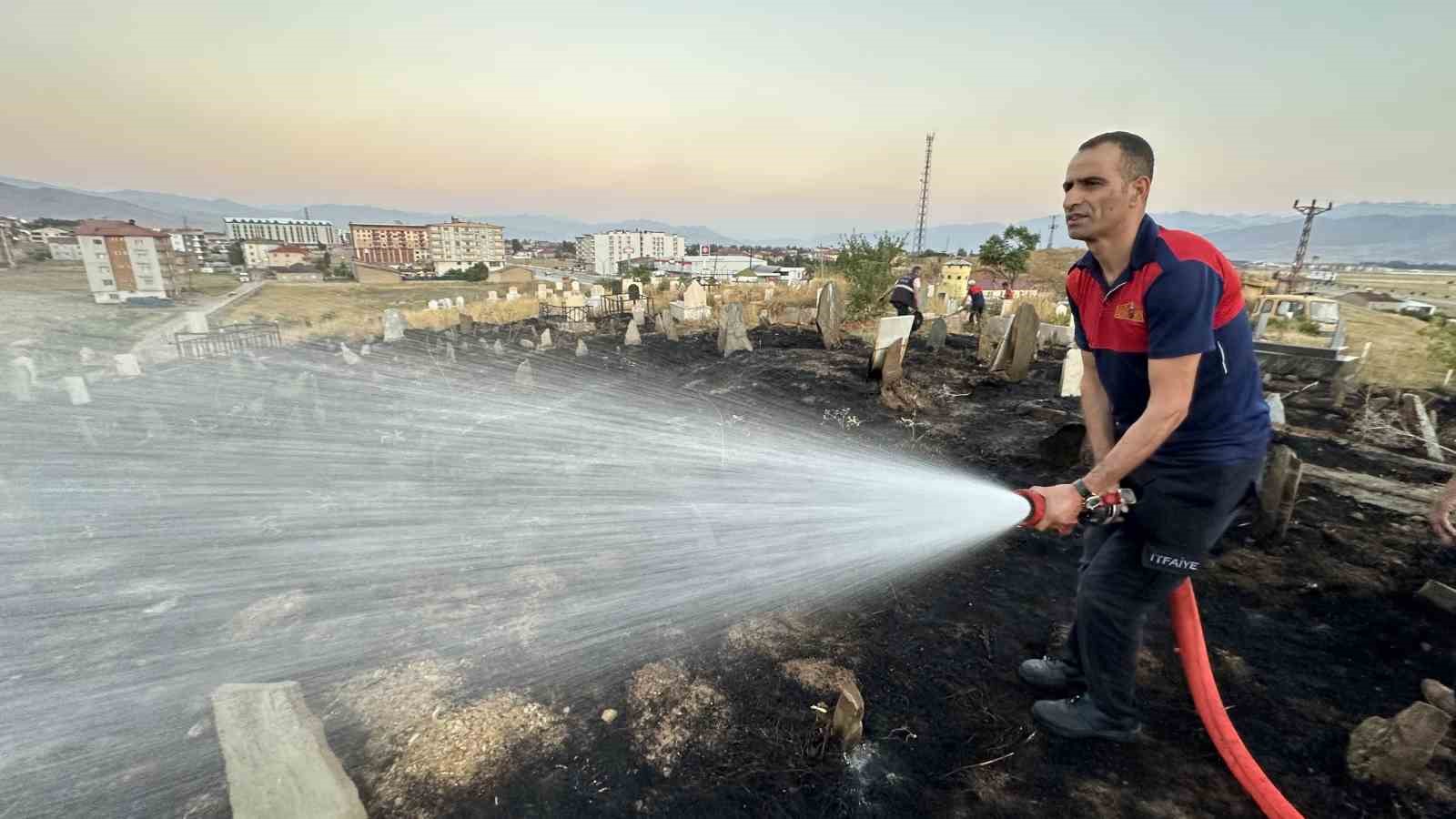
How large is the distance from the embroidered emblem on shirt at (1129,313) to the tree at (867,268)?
595 inches

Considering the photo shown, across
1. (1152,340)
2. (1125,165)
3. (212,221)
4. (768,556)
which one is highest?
(212,221)

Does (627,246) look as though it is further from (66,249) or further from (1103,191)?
(1103,191)

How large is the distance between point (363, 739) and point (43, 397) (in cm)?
1183

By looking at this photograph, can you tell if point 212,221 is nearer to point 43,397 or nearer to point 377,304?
point 377,304

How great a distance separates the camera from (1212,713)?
248 cm

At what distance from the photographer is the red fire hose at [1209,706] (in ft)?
7.14

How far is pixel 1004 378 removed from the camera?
10.2m

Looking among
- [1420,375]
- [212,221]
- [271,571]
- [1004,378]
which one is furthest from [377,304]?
[212,221]

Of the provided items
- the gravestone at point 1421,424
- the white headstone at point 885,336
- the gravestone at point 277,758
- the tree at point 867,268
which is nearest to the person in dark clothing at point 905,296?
the tree at point 867,268

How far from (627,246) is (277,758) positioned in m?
153

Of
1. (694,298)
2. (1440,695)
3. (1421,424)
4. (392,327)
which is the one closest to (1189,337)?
(1440,695)

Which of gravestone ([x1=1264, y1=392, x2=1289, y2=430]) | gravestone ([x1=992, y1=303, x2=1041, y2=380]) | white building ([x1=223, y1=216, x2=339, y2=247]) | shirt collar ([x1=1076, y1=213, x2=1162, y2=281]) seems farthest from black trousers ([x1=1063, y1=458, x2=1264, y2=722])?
white building ([x1=223, y1=216, x2=339, y2=247])

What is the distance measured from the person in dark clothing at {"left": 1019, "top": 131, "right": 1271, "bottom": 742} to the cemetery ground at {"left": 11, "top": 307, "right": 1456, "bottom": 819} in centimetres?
56

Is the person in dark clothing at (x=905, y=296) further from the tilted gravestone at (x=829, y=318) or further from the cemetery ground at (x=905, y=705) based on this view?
the cemetery ground at (x=905, y=705)
